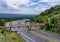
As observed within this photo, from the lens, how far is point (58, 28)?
335 ft

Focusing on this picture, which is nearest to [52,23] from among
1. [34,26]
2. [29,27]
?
[29,27]

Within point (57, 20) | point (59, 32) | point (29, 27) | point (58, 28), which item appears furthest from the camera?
point (29, 27)

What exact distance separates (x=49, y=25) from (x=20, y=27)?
36.7 meters

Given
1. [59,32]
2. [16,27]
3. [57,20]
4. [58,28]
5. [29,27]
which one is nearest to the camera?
[59,32]

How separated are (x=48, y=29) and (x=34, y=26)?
32.3 m

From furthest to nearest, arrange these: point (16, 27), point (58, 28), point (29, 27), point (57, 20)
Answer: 1. point (16, 27)
2. point (29, 27)
3. point (57, 20)
4. point (58, 28)

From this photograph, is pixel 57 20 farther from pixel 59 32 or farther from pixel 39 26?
pixel 39 26

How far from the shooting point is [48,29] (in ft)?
389

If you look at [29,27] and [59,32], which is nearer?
[59,32]

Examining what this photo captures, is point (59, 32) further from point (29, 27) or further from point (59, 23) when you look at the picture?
point (29, 27)

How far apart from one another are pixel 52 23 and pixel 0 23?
3511 centimetres

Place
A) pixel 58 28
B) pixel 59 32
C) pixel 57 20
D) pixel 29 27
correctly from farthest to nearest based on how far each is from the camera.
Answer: pixel 29 27
pixel 57 20
pixel 58 28
pixel 59 32

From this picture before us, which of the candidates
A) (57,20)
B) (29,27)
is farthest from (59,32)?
(29,27)

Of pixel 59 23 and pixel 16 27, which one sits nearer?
pixel 59 23
